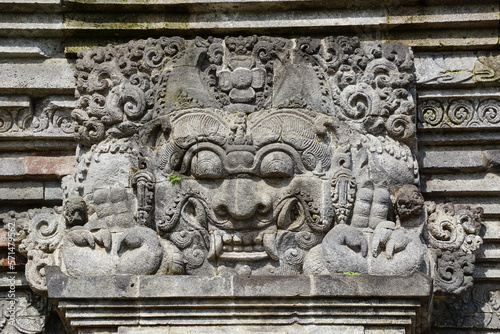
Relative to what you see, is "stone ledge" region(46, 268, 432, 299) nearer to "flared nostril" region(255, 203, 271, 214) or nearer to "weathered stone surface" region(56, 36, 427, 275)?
"weathered stone surface" region(56, 36, 427, 275)

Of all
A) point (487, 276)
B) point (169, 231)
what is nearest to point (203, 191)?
point (169, 231)

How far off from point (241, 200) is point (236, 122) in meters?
0.64

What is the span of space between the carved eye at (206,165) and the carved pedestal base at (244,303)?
2.93 feet

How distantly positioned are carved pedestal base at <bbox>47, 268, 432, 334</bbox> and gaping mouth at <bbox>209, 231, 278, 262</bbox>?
0.45 m

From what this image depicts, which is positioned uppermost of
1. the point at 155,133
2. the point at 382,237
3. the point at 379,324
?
the point at 155,133

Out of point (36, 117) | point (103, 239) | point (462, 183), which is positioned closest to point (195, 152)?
point (103, 239)

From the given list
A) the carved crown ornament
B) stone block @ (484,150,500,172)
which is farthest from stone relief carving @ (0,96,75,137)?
stone block @ (484,150,500,172)

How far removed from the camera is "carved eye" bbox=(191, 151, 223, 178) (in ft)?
28.4

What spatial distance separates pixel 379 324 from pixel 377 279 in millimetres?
333

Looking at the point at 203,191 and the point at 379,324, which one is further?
the point at 203,191

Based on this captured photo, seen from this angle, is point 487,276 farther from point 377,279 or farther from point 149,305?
point 149,305

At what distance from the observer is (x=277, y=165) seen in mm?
8633

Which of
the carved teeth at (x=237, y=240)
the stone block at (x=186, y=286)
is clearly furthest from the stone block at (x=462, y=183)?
the stone block at (x=186, y=286)

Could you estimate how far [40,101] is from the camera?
31.2 feet
